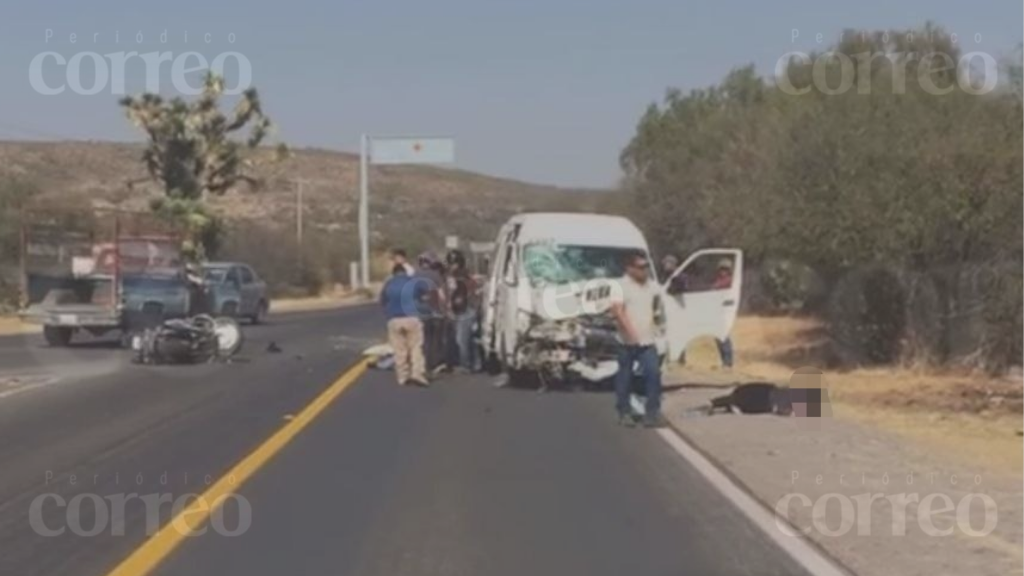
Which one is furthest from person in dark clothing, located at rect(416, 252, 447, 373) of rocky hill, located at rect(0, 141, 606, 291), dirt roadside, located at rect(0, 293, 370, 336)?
rocky hill, located at rect(0, 141, 606, 291)

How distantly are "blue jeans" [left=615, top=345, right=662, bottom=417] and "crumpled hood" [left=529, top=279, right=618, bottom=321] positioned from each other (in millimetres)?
5086

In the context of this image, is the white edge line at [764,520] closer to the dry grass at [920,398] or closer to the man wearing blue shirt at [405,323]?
the dry grass at [920,398]

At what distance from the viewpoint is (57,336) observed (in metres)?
35.2

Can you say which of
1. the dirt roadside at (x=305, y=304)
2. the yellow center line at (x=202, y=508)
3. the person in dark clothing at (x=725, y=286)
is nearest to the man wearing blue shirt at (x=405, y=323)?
the yellow center line at (x=202, y=508)

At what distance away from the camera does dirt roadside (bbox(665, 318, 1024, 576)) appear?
37.3 ft

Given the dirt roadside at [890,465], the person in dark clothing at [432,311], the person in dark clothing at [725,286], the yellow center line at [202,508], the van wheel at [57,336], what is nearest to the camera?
the yellow center line at [202,508]

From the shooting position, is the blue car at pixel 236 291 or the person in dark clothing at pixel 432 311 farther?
the blue car at pixel 236 291

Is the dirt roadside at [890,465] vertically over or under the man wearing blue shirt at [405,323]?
under

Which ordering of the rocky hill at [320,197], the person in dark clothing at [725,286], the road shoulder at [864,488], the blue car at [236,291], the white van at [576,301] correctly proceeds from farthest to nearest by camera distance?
1. the rocky hill at [320,197]
2. the blue car at [236,291]
3. the person in dark clothing at [725,286]
4. the white van at [576,301]
5. the road shoulder at [864,488]

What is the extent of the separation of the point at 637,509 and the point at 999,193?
61.5 ft

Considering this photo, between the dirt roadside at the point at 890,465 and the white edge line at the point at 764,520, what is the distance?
0.31ft

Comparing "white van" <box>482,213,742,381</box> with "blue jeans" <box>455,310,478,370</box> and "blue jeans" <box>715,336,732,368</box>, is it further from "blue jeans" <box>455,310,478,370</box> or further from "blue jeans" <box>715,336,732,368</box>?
"blue jeans" <box>715,336,732,368</box>

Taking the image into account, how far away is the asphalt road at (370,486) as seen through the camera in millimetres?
10758

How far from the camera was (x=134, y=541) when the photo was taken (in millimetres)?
11273
